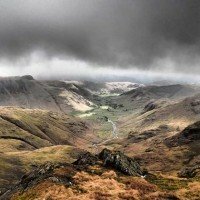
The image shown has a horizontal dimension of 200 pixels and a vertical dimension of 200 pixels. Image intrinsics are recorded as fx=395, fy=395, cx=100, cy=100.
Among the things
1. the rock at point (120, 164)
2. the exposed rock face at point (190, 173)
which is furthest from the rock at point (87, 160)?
the exposed rock face at point (190, 173)

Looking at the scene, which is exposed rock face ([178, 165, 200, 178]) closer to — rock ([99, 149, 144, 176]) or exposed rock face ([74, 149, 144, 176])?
exposed rock face ([74, 149, 144, 176])

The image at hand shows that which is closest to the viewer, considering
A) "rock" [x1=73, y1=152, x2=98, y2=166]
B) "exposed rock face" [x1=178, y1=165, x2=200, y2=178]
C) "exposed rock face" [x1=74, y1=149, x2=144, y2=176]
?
"exposed rock face" [x1=74, y1=149, x2=144, y2=176]

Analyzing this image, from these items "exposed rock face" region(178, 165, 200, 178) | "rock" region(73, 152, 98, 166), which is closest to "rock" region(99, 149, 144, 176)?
"rock" region(73, 152, 98, 166)

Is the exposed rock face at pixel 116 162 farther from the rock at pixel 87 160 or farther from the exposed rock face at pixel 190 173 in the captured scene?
the exposed rock face at pixel 190 173

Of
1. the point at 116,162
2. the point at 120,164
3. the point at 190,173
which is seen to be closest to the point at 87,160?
the point at 116,162

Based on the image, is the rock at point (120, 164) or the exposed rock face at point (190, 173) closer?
the rock at point (120, 164)

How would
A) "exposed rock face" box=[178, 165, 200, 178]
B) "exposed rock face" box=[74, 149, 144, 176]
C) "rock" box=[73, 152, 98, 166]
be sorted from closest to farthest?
1. "exposed rock face" box=[74, 149, 144, 176]
2. "rock" box=[73, 152, 98, 166]
3. "exposed rock face" box=[178, 165, 200, 178]

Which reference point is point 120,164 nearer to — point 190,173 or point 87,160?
point 87,160

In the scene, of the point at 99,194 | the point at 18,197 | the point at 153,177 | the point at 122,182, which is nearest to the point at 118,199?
the point at 99,194

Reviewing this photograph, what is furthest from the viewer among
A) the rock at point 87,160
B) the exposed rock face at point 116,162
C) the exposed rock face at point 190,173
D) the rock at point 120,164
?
the exposed rock face at point 190,173

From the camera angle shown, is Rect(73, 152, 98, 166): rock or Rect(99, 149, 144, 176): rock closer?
Rect(99, 149, 144, 176): rock

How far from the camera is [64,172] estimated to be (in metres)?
95.3

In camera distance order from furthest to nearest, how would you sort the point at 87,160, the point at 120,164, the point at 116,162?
the point at 87,160
the point at 116,162
the point at 120,164

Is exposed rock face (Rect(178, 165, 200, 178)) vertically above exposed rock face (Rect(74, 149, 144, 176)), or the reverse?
exposed rock face (Rect(74, 149, 144, 176))
